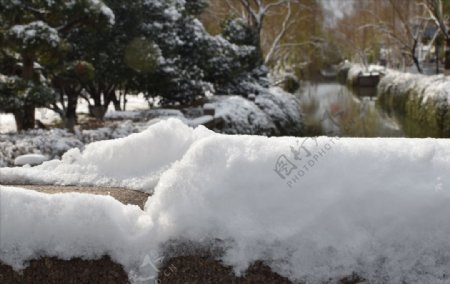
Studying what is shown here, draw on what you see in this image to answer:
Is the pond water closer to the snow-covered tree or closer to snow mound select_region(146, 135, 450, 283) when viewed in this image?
the snow-covered tree

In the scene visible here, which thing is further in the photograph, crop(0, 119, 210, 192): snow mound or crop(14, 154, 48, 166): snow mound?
crop(14, 154, 48, 166): snow mound

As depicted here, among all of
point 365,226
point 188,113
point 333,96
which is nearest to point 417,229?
point 365,226

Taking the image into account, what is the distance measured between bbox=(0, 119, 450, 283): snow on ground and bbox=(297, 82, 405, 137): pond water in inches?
511

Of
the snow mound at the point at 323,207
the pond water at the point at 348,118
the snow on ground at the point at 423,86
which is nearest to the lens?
the snow mound at the point at 323,207

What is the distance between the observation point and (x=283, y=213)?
210 cm

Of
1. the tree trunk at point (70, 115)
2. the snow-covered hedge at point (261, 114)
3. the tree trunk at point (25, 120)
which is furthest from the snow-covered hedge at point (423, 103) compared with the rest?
the tree trunk at point (25, 120)

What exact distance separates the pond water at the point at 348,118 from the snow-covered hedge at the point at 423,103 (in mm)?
670

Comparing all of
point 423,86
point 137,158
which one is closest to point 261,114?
point 423,86

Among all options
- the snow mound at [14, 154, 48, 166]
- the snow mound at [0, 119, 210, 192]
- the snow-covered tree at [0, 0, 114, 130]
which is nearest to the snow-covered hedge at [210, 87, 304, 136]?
the snow-covered tree at [0, 0, 114, 130]

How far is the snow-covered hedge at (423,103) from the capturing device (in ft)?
47.2

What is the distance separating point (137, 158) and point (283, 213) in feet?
4.59

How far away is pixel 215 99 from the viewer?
15.5 m

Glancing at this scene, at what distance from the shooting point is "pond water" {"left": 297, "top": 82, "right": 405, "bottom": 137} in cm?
1552

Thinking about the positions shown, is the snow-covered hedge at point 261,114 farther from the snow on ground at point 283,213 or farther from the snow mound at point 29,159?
the snow on ground at point 283,213
